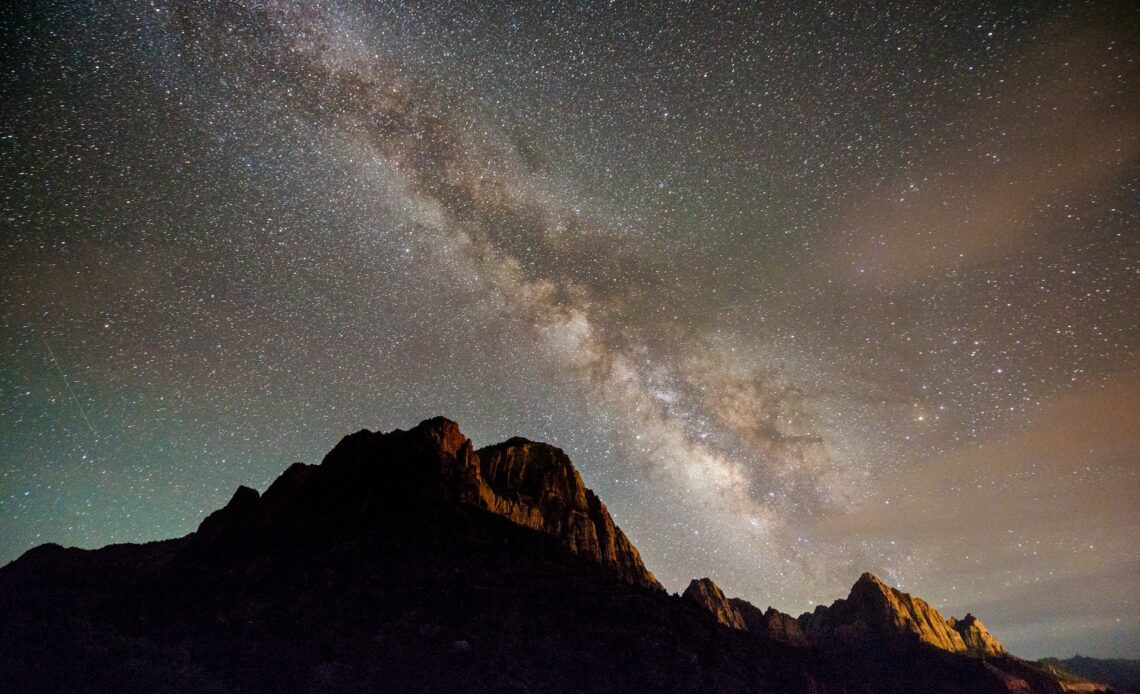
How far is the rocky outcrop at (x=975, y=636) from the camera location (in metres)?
162

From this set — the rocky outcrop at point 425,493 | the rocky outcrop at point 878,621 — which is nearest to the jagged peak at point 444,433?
the rocky outcrop at point 425,493

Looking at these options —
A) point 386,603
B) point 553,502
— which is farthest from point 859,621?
point 386,603

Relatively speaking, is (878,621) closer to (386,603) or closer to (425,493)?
(425,493)

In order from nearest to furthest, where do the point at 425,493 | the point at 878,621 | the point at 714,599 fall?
the point at 425,493 < the point at 714,599 < the point at 878,621

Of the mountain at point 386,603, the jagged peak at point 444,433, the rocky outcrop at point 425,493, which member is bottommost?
the mountain at point 386,603

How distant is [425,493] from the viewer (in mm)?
74938

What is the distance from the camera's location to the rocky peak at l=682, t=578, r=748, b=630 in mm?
131750

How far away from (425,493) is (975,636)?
7895 inches

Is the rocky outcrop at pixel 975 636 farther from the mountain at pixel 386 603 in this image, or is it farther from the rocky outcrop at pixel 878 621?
the mountain at pixel 386 603

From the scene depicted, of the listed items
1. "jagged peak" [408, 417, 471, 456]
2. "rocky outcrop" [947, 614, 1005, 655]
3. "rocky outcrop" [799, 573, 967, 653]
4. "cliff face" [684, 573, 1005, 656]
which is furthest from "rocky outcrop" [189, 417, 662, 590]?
"rocky outcrop" [947, 614, 1005, 655]

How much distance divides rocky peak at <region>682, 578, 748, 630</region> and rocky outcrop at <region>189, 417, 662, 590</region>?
4658 centimetres

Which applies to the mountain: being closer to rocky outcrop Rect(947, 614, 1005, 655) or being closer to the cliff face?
the cliff face

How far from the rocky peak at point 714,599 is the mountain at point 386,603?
49.6 meters

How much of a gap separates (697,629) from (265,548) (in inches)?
2305
